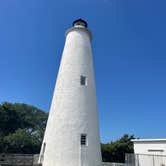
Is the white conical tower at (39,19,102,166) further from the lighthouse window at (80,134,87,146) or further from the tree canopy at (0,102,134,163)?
the tree canopy at (0,102,134,163)

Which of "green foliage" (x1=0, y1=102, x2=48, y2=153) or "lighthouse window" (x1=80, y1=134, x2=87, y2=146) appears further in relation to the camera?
"green foliage" (x1=0, y1=102, x2=48, y2=153)

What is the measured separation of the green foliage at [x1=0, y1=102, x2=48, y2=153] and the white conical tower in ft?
53.9

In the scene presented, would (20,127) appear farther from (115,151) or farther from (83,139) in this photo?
(83,139)

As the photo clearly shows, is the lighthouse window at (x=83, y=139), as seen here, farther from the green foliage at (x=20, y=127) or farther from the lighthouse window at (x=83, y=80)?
the green foliage at (x=20, y=127)

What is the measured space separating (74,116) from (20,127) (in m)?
24.0

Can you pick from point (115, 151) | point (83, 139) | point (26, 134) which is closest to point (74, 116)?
point (83, 139)

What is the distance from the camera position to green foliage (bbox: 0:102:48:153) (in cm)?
2728

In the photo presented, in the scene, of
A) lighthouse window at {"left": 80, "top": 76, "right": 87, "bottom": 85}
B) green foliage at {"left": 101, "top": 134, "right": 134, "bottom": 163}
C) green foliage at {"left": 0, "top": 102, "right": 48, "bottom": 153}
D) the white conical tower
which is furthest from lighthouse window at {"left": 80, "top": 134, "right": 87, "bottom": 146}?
green foliage at {"left": 0, "top": 102, "right": 48, "bottom": 153}

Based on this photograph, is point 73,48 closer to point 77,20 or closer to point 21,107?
point 77,20

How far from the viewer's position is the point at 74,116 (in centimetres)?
1203

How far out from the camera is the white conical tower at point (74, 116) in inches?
451

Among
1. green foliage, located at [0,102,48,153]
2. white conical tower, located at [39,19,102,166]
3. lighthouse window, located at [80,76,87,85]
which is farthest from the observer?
green foliage, located at [0,102,48,153]

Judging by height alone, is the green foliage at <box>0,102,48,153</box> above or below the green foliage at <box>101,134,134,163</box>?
above

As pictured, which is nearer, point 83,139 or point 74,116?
point 83,139
